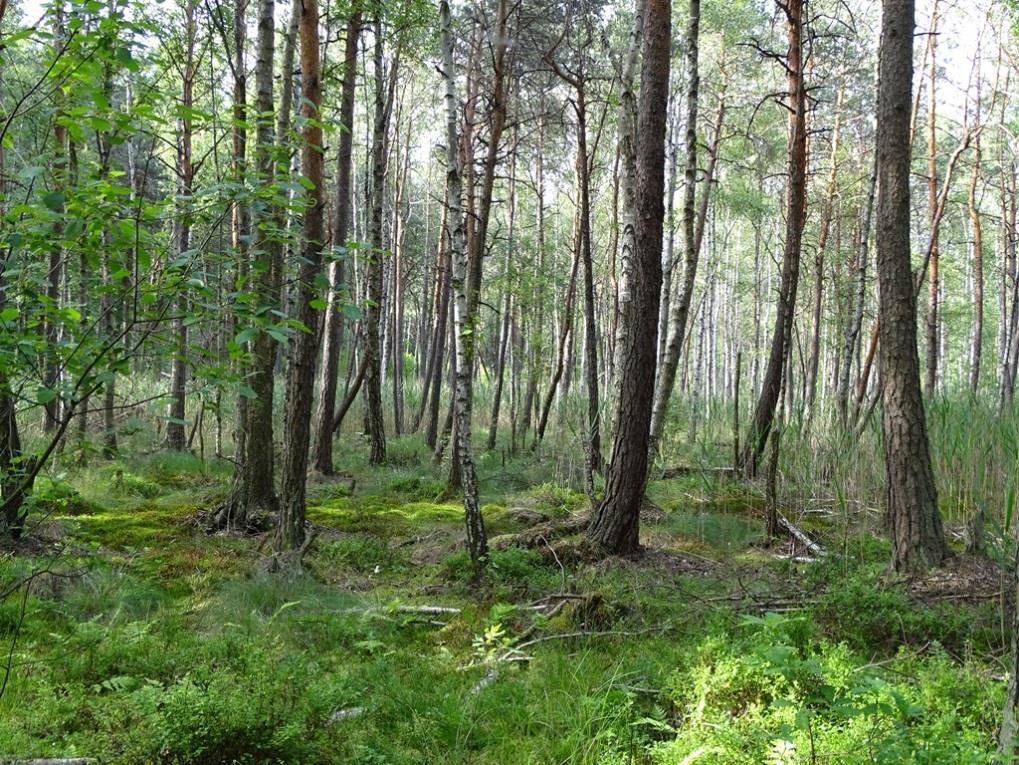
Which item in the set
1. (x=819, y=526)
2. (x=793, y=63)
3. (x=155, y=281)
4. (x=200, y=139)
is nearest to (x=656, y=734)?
(x=155, y=281)

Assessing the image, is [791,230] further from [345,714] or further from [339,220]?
[345,714]

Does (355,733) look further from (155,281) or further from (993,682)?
(993,682)

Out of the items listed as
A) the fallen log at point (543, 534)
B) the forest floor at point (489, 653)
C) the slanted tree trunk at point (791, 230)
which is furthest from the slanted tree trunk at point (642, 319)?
the slanted tree trunk at point (791, 230)

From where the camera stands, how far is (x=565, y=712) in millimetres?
3066

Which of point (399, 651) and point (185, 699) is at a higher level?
point (185, 699)

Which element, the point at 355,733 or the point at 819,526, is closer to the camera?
the point at 355,733

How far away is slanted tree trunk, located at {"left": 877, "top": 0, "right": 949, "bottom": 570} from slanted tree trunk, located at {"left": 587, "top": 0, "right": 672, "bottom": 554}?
162 centimetres

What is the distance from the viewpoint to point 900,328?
5.02m

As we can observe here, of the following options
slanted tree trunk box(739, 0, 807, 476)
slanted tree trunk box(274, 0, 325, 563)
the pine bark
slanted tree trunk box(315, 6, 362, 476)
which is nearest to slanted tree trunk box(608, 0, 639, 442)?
slanted tree trunk box(274, 0, 325, 563)

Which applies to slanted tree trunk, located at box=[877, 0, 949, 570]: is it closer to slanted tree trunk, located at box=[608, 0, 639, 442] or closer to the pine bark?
slanted tree trunk, located at box=[608, 0, 639, 442]

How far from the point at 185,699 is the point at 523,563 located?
9.78 feet

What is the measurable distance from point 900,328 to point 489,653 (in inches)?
146

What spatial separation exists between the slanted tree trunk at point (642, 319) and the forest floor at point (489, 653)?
1.41 ft

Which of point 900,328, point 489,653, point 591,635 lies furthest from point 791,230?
point 489,653
